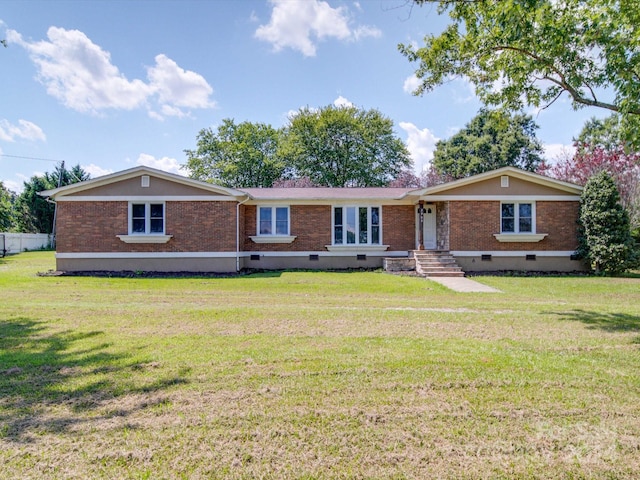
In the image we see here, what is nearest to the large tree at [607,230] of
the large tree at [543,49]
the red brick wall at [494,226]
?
the red brick wall at [494,226]

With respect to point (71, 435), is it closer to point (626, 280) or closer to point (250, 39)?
point (626, 280)

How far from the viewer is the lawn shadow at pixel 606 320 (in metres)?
6.12

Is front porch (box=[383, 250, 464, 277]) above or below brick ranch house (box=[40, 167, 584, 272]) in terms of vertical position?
below

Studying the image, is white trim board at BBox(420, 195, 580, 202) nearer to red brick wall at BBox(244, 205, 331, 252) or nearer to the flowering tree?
the flowering tree

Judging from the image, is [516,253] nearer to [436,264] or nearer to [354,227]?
[436,264]

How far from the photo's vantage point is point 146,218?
15336 millimetres

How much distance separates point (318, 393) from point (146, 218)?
46.2 feet

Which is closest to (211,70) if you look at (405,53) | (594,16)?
(405,53)

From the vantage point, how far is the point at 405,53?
10.2m

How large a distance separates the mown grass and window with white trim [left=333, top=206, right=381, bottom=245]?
9432 millimetres

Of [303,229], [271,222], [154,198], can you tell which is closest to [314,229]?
[303,229]

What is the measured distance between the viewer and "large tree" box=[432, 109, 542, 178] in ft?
115

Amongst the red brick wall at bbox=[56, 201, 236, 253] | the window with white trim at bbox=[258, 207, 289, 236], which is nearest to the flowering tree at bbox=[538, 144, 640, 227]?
the window with white trim at bbox=[258, 207, 289, 236]

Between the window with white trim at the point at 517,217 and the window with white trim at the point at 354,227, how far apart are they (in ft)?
17.4
